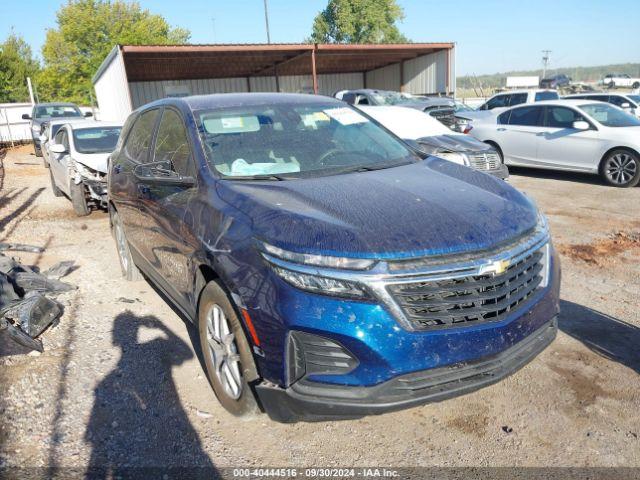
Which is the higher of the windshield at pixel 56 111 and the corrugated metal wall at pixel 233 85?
the corrugated metal wall at pixel 233 85

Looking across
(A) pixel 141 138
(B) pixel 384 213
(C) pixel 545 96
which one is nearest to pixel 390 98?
(C) pixel 545 96

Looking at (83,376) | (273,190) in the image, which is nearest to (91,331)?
(83,376)

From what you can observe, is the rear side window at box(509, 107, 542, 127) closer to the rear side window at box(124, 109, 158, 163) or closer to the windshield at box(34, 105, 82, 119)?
the rear side window at box(124, 109, 158, 163)

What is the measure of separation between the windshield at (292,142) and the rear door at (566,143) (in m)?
7.14

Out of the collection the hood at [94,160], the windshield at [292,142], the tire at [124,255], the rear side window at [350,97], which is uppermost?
the rear side window at [350,97]

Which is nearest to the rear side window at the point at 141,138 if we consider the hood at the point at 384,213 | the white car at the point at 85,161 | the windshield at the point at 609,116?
the hood at the point at 384,213

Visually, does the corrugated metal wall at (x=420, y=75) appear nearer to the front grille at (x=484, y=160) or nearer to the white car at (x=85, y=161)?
the front grille at (x=484, y=160)

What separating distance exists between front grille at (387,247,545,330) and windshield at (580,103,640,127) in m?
8.68

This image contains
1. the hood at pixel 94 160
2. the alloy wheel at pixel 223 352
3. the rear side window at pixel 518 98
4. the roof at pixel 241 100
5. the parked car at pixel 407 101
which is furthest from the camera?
the rear side window at pixel 518 98

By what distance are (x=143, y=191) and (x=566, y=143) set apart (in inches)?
339

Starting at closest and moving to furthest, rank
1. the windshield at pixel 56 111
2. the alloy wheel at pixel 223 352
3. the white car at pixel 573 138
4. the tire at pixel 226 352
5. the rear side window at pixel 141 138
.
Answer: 1. the tire at pixel 226 352
2. the alloy wheel at pixel 223 352
3. the rear side window at pixel 141 138
4. the white car at pixel 573 138
5. the windshield at pixel 56 111

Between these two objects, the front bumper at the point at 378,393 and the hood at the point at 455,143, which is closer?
the front bumper at the point at 378,393

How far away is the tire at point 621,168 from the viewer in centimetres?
902

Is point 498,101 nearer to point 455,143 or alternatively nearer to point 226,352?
point 455,143
